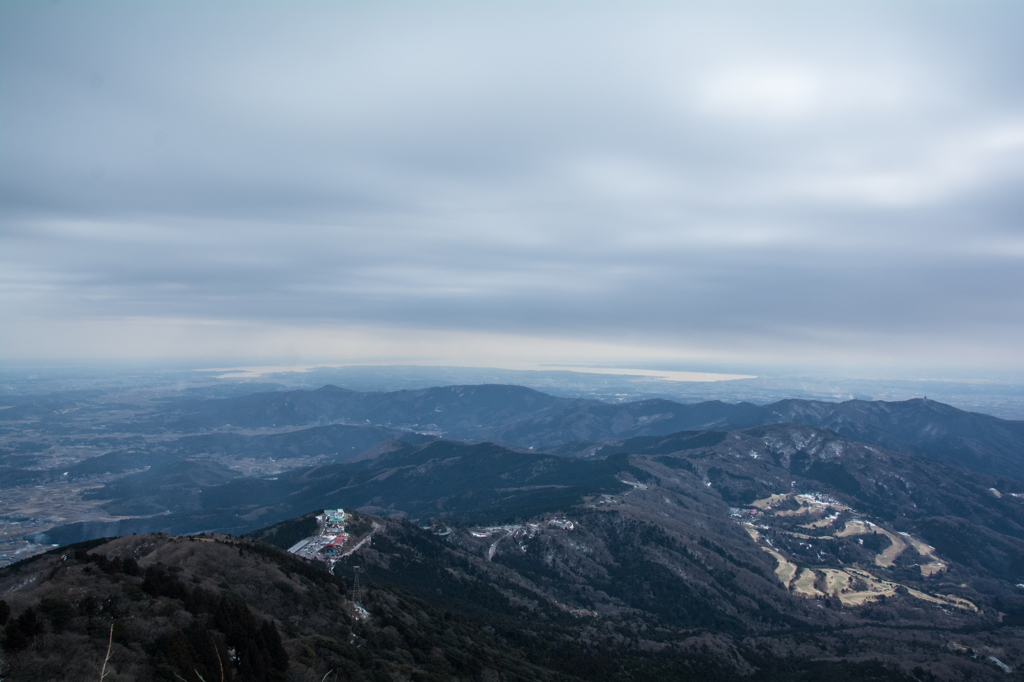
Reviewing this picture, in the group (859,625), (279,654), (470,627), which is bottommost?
(859,625)

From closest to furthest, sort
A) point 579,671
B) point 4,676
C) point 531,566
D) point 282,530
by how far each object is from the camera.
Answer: point 4,676 → point 579,671 → point 282,530 → point 531,566

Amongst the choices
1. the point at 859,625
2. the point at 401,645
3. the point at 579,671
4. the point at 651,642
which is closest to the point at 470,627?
the point at 579,671

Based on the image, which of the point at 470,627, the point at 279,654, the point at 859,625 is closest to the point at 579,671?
the point at 470,627

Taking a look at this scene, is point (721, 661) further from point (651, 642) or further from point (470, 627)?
point (470, 627)

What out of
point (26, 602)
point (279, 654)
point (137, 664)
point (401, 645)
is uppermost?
point (26, 602)

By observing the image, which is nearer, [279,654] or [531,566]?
[279,654]

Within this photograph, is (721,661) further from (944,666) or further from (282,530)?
(282,530)

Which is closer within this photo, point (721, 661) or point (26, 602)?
point (26, 602)

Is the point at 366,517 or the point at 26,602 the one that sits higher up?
the point at 26,602

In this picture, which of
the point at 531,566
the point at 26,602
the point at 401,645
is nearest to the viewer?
the point at 26,602
